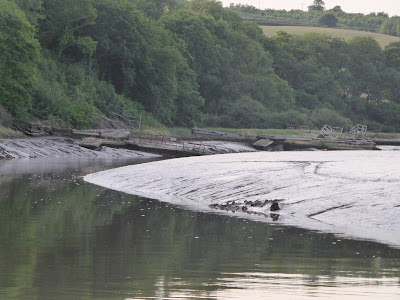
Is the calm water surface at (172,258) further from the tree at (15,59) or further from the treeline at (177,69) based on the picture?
the treeline at (177,69)

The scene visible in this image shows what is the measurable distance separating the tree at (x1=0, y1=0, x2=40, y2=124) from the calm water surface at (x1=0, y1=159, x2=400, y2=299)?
41080 mm

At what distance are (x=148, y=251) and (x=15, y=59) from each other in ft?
167

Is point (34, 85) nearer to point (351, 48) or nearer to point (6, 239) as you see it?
point (6, 239)

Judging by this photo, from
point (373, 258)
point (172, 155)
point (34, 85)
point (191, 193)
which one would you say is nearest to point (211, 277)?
point (373, 258)

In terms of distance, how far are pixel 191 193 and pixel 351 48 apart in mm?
132237

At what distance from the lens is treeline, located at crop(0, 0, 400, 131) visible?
233ft

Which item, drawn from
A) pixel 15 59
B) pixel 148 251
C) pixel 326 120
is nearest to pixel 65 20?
pixel 15 59

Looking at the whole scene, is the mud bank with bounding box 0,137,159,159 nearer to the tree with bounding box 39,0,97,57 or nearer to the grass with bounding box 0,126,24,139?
the grass with bounding box 0,126,24,139

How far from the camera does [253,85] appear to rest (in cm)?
12406

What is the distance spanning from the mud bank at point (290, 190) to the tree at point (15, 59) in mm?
29081

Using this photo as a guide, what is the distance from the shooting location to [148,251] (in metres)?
16.4

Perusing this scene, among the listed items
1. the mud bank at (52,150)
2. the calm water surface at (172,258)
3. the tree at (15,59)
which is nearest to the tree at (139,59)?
the tree at (15,59)

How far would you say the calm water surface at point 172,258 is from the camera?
12.6 m

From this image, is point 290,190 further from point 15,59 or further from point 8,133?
point 15,59
